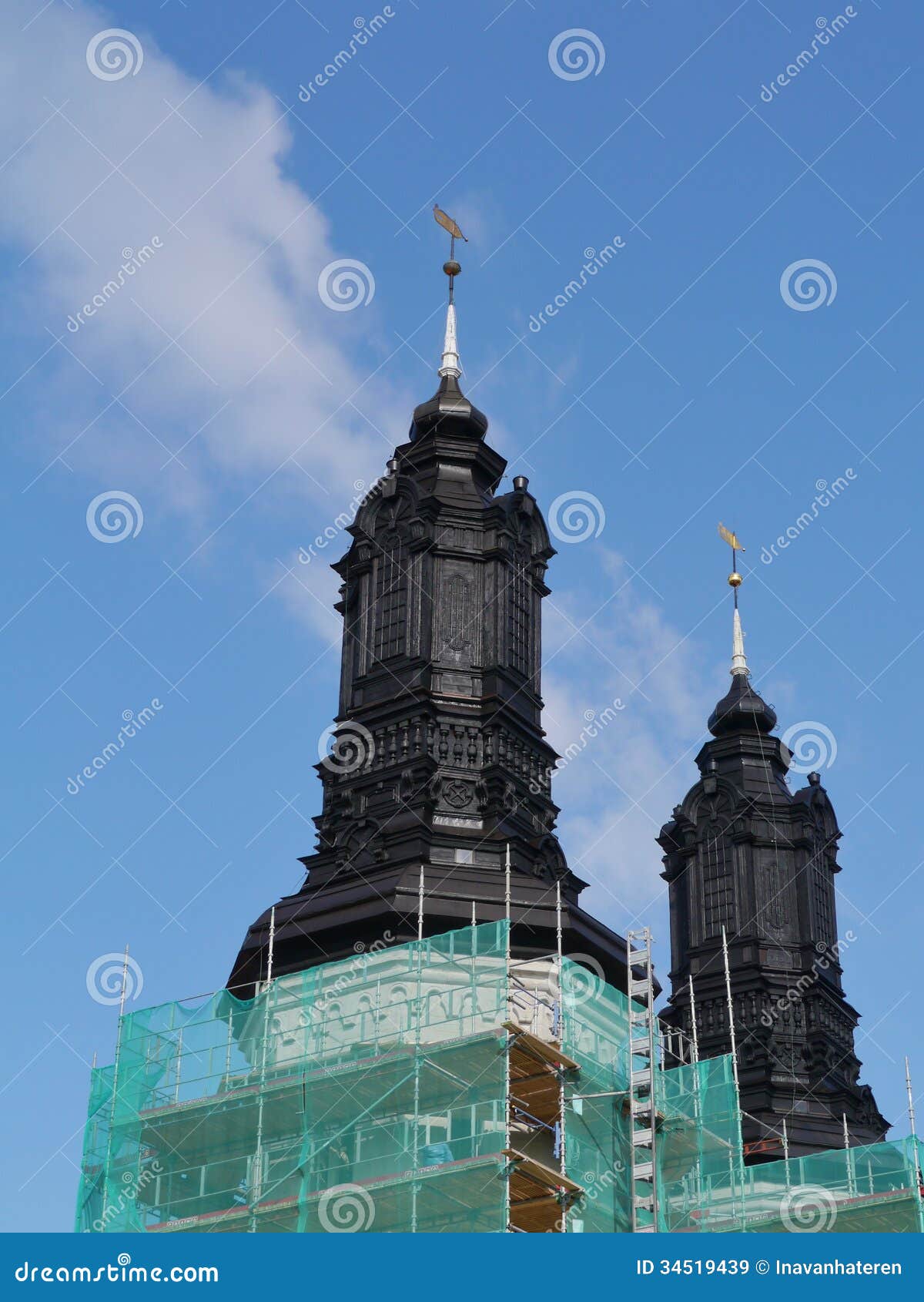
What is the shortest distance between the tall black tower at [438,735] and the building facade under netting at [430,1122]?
1929 mm

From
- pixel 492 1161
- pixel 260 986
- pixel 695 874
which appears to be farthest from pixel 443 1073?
pixel 695 874

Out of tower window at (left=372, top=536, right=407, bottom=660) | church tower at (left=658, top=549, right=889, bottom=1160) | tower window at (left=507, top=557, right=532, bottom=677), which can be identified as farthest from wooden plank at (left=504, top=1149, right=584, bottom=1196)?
church tower at (left=658, top=549, right=889, bottom=1160)

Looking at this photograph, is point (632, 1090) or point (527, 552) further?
point (527, 552)

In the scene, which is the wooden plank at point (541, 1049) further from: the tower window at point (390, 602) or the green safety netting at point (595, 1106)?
the tower window at point (390, 602)

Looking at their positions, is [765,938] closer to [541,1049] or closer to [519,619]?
[519,619]

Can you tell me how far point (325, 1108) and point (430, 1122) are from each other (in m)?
1.81

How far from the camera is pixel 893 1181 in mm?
48375

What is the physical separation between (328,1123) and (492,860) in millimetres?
7628

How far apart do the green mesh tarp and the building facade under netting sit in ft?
0.12

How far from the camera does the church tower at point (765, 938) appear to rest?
62.3m

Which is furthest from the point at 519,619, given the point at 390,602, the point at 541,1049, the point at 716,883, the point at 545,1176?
the point at 716,883

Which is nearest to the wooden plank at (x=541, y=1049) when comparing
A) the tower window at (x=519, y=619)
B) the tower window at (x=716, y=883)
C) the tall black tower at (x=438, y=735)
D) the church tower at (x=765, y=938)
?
the tall black tower at (x=438, y=735)

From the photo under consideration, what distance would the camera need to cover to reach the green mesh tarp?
42.2 meters

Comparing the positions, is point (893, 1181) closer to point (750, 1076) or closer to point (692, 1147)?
point (692, 1147)
